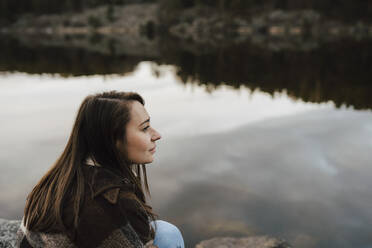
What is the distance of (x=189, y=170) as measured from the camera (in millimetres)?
8039

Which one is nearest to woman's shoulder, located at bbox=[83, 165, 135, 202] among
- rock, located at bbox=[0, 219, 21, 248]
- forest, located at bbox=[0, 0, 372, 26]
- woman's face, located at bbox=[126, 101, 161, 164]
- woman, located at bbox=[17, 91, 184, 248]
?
woman, located at bbox=[17, 91, 184, 248]

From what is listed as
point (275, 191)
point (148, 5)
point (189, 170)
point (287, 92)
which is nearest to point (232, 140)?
point (189, 170)

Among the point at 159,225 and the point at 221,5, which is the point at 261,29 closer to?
the point at 221,5

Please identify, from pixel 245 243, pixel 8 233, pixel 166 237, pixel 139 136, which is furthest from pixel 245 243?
pixel 139 136

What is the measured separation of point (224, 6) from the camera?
2950 inches

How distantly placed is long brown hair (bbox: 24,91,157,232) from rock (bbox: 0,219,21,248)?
1871 mm

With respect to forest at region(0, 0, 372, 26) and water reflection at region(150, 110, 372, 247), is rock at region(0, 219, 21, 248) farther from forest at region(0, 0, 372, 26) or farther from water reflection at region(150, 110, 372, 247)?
forest at region(0, 0, 372, 26)

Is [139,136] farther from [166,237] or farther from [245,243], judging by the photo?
[245,243]

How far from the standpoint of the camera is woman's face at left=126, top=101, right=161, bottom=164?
243 cm

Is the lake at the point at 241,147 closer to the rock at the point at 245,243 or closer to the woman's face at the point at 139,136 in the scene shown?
the rock at the point at 245,243

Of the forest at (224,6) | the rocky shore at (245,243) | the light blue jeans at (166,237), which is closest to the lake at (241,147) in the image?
the rocky shore at (245,243)

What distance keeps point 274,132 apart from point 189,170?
3503 millimetres

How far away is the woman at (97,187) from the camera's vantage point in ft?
6.73

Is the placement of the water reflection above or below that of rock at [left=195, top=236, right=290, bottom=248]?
below
